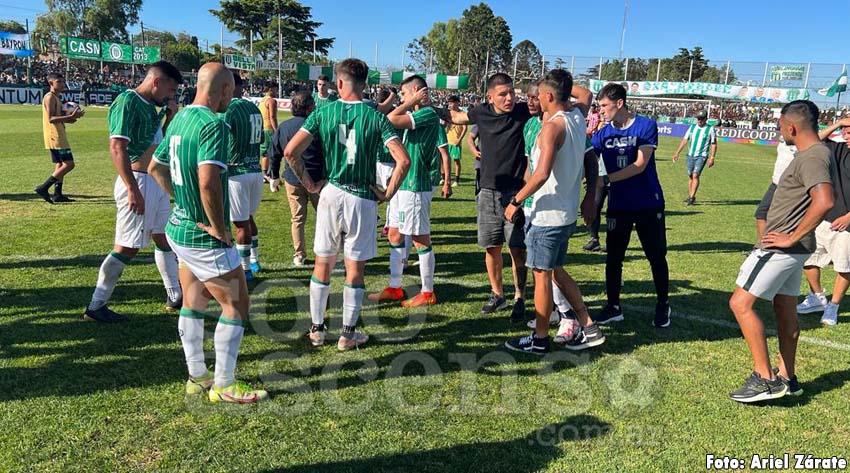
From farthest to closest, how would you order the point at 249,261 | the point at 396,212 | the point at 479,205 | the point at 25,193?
the point at 25,193 → the point at 249,261 → the point at 396,212 → the point at 479,205

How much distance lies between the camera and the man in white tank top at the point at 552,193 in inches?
159

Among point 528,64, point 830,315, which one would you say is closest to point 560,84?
point 830,315

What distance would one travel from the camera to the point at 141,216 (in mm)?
4785

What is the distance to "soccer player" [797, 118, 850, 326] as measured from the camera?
5.03 meters

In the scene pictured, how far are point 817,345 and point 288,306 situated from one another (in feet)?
16.4

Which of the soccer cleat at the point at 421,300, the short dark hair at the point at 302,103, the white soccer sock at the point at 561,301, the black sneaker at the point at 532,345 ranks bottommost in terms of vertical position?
the black sneaker at the point at 532,345

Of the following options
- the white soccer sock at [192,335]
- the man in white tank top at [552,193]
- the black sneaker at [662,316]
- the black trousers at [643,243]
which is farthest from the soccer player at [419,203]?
the white soccer sock at [192,335]

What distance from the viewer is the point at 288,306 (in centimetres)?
550

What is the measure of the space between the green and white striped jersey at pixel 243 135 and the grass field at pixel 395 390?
1348 mm

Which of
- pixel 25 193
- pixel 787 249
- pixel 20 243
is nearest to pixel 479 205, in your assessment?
pixel 787 249

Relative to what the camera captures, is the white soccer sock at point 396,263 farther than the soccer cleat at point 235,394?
Yes

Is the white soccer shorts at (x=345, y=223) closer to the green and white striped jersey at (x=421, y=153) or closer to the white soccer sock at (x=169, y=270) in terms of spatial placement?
the green and white striped jersey at (x=421, y=153)

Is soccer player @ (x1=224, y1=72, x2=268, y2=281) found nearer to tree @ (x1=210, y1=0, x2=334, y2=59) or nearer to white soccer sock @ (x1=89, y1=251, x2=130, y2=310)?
white soccer sock @ (x1=89, y1=251, x2=130, y2=310)

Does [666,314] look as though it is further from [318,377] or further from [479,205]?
[318,377]
